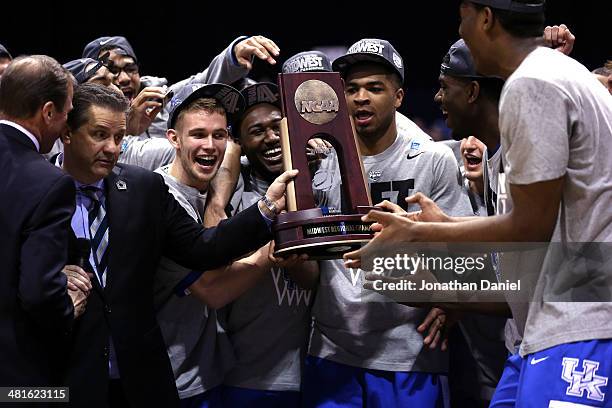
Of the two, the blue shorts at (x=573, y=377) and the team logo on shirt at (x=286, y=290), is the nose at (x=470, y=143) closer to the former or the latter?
the team logo on shirt at (x=286, y=290)

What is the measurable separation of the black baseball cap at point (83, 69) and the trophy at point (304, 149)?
4.34ft

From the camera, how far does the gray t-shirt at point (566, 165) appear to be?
6.97 feet

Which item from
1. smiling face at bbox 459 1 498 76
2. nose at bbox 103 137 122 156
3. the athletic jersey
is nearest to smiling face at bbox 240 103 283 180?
the athletic jersey

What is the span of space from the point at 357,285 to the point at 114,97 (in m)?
1.12

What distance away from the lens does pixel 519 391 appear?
2258mm

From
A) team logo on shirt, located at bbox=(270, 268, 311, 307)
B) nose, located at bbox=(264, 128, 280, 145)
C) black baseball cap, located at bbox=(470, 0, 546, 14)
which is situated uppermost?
black baseball cap, located at bbox=(470, 0, 546, 14)

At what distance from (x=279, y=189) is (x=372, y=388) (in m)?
0.88

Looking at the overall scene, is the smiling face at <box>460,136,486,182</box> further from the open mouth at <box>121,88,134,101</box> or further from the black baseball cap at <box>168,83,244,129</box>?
the open mouth at <box>121,88,134,101</box>

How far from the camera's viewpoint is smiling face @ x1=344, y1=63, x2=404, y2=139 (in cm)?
354

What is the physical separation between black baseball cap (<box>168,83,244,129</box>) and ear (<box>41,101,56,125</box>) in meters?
0.81

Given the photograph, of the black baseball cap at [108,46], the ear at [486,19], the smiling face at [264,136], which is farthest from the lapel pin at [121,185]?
the black baseball cap at [108,46]

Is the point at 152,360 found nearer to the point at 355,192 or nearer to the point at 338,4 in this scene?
the point at 355,192

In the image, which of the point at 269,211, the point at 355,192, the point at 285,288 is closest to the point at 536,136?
the point at 355,192

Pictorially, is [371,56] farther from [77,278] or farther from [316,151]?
[77,278]
